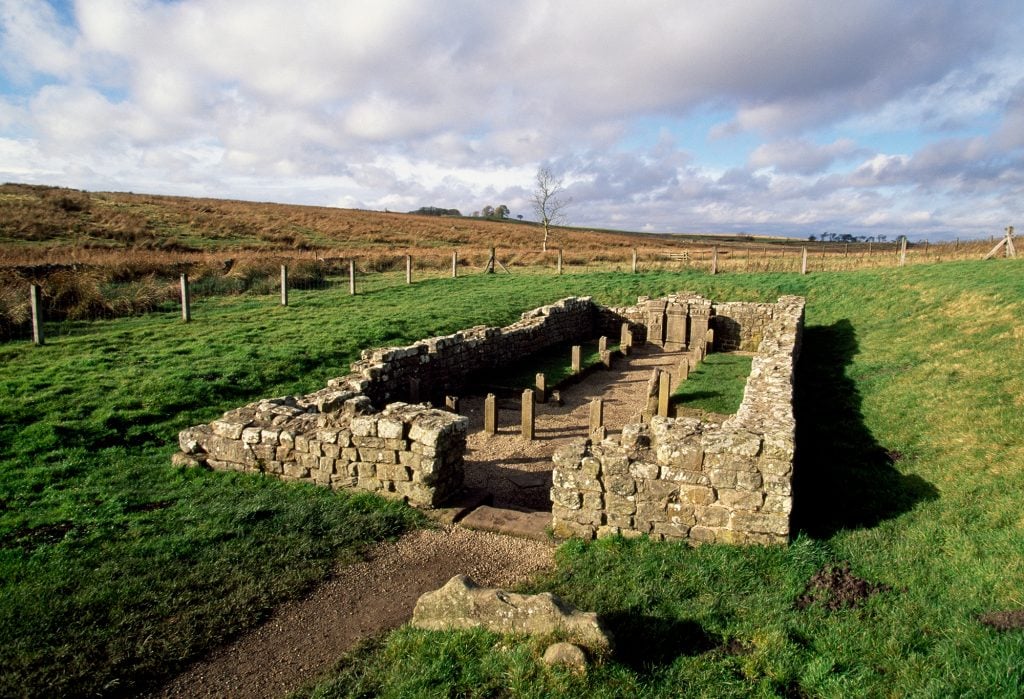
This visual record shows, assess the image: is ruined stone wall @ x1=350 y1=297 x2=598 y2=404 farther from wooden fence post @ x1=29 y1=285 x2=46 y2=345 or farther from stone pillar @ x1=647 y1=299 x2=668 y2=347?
wooden fence post @ x1=29 y1=285 x2=46 y2=345

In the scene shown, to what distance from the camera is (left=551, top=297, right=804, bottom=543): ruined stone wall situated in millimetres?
6383

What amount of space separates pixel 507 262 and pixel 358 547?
35.8 metres

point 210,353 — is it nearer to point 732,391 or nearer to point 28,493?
point 28,493

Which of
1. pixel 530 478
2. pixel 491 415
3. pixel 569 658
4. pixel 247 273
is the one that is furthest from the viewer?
pixel 247 273

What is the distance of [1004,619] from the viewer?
4797mm

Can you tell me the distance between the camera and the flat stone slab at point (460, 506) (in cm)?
759

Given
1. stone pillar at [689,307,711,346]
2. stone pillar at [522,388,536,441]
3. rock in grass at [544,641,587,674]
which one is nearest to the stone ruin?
rock in grass at [544,641,587,674]

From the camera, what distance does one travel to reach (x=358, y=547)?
687cm

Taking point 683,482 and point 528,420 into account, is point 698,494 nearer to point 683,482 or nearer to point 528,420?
point 683,482

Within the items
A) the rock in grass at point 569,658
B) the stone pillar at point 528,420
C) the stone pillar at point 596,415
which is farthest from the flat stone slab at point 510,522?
the stone pillar at point 596,415

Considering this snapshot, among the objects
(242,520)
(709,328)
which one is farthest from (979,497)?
(709,328)

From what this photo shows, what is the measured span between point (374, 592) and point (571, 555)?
208 cm

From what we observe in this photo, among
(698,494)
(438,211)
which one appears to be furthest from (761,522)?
(438,211)

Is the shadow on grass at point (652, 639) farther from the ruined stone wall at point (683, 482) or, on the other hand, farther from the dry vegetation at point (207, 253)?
the dry vegetation at point (207, 253)
